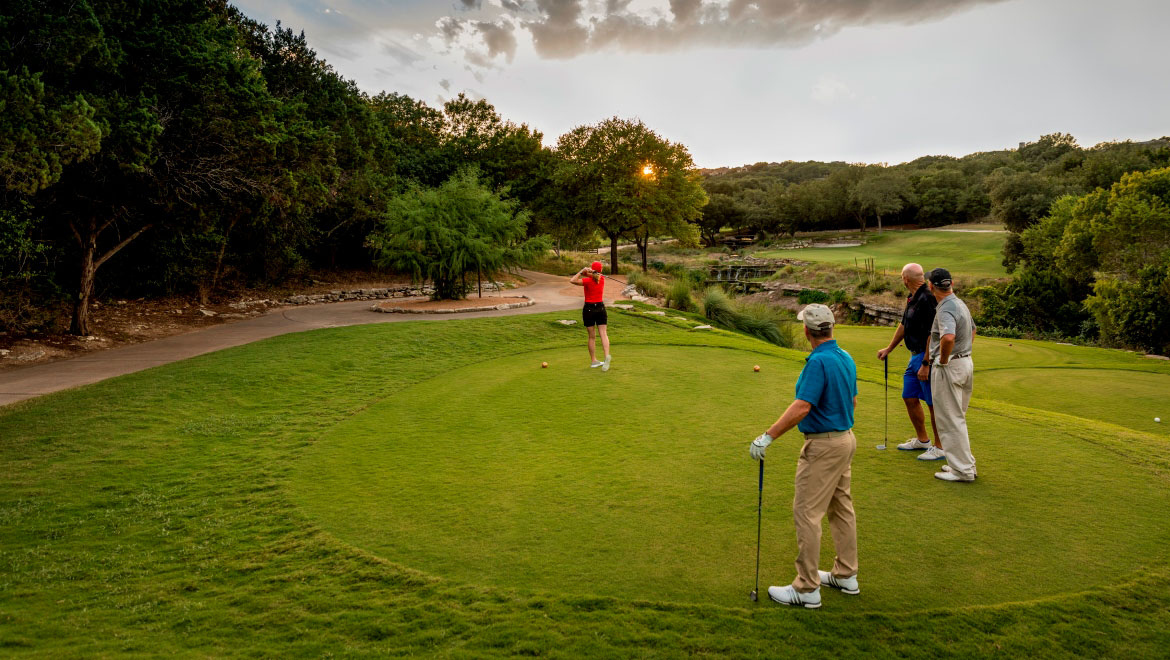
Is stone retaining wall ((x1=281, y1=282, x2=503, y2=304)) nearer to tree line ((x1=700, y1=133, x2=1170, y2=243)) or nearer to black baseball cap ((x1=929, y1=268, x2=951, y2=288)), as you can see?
black baseball cap ((x1=929, y1=268, x2=951, y2=288))

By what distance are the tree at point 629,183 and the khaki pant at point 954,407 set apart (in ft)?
106

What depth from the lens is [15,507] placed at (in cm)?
607

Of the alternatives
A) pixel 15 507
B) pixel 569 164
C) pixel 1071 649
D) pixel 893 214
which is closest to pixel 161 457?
pixel 15 507

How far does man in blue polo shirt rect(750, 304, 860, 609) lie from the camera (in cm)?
415

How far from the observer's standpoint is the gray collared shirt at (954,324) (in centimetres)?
642

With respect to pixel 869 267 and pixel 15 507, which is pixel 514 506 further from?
pixel 869 267

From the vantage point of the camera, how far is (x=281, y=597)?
434 centimetres

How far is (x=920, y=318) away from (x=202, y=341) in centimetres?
1688

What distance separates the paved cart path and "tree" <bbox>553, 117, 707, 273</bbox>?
12139 mm

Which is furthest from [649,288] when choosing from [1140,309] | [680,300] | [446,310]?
[1140,309]

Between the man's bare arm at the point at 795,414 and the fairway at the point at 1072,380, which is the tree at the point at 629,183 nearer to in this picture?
the fairway at the point at 1072,380

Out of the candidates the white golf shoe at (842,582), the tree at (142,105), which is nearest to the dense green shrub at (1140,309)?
the white golf shoe at (842,582)

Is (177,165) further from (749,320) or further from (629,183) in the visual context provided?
(629,183)

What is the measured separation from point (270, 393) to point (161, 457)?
306 centimetres
